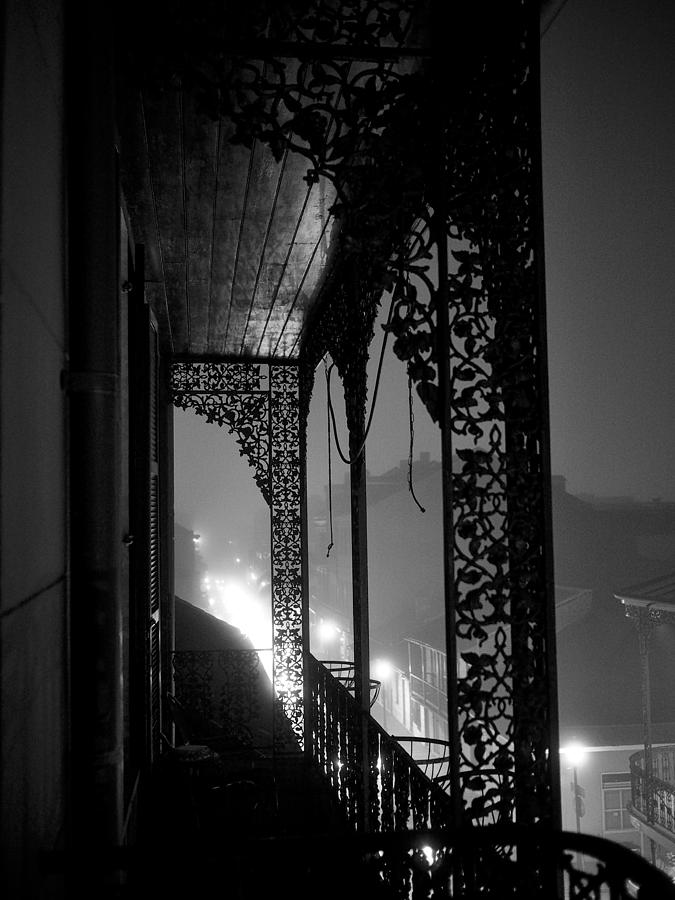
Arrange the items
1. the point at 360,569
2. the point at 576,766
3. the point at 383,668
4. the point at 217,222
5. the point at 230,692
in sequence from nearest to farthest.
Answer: the point at 217,222, the point at 360,569, the point at 230,692, the point at 576,766, the point at 383,668

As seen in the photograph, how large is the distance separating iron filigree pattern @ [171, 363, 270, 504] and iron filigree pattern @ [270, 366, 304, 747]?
0.12 metres

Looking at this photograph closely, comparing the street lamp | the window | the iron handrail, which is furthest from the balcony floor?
the window

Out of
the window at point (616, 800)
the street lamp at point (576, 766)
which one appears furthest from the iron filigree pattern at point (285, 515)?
the window at point (616, 800)

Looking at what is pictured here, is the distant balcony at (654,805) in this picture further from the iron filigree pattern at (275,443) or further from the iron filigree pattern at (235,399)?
the iron filigree pattern at (235,399)

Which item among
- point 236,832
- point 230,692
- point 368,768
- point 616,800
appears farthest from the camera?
point 616,800

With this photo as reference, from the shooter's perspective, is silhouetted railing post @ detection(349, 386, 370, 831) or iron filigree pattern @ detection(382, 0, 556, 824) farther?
silhouetted railing post @ detection(349, 386, 370, 831)

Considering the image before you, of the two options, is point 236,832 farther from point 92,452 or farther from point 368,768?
point 92,452

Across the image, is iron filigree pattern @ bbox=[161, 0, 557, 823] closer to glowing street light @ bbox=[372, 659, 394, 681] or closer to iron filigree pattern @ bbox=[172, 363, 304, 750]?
iron filigree pattern @ bbox=[172, 363, 304, 750]

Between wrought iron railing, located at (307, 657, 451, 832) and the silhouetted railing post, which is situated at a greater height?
the silhouetted railing post

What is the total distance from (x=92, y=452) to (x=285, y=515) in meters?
6.55

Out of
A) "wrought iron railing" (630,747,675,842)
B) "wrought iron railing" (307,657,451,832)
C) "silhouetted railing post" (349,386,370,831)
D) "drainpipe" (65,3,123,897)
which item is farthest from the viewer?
"wrought iron railing" (630,747,675,842)

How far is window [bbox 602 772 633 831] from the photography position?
58.1ft

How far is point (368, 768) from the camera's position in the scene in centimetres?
507

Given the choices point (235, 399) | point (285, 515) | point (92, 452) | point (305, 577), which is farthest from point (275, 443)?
point (92, 452)
